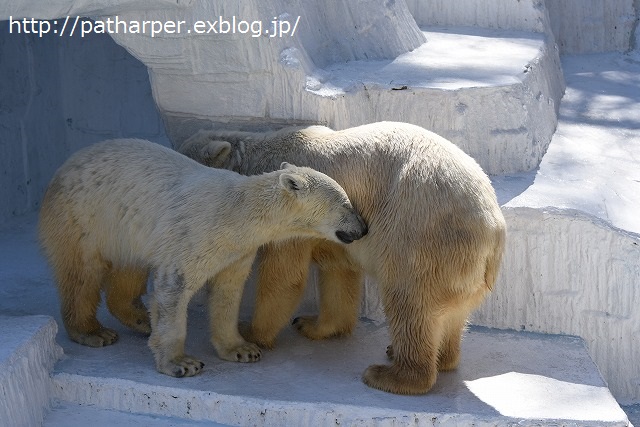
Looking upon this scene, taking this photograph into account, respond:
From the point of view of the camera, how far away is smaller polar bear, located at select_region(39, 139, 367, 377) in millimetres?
4324

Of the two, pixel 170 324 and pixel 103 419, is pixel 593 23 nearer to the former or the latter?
pixel 170 324

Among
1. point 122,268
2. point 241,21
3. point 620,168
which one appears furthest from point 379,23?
point 122,268

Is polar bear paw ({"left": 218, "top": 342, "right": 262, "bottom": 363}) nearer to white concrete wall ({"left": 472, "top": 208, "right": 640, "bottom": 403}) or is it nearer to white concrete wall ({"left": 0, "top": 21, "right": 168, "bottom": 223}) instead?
white concrete wall ({"left": 472, "top": 208, "right": 640, "bottom": 403})

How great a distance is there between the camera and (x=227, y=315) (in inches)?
183

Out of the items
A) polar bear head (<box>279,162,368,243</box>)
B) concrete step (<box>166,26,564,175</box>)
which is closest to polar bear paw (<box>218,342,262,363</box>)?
polar bear head (<box>279,162,368,243</box>)

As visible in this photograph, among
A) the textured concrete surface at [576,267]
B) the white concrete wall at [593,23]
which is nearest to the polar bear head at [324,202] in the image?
the textured concrete surface at [576,267]

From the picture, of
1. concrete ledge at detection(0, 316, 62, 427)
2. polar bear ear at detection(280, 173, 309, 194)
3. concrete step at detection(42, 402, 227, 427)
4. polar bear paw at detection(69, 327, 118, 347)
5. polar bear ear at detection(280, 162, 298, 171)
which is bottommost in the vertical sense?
concrete step at detection(42, 402, 227, 427)

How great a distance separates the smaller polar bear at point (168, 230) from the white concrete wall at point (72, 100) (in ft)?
8.03

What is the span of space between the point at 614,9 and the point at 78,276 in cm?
Result: 460

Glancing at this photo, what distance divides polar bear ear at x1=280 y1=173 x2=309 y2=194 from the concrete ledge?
1.27 m

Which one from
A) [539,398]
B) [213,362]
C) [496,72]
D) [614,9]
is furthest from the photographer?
[614,9]

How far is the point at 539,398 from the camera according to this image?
4.27 meters

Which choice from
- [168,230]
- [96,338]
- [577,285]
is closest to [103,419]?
[96,338]

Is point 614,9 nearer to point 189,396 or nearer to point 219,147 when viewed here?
point 219,147
